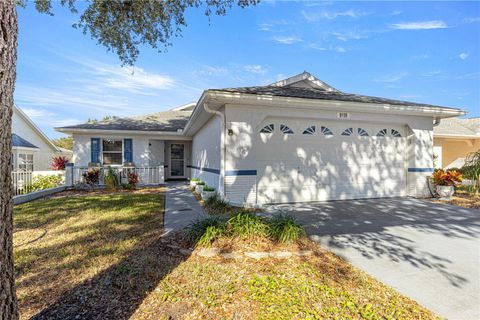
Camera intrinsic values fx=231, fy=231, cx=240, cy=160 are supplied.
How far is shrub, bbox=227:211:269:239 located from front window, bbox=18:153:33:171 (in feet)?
54.9

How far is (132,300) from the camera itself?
2.50m

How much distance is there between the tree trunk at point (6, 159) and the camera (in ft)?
4.77

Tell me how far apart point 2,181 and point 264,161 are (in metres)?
6.34

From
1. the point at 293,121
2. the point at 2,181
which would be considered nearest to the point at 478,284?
the point at 2,181

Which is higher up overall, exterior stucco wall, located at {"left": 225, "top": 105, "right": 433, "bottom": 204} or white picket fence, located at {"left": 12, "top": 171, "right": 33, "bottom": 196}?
exterior stucco wall, located at {"left": 225, "top": 105, "right": 433, "bottom": 204}

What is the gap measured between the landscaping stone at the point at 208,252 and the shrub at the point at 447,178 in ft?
30.1

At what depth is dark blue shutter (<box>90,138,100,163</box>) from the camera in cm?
1268

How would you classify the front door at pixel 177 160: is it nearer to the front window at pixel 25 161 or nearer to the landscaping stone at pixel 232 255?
the front window at pixel 25 161

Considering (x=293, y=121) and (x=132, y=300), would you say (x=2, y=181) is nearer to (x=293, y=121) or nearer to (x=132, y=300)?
(x=132, y=300)

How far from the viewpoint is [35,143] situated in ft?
56.6

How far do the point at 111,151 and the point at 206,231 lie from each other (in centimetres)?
1153

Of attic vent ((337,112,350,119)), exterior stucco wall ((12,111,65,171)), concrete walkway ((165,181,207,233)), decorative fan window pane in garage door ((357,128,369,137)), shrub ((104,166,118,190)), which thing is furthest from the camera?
exterior stucco wall ((12,111,65,171))

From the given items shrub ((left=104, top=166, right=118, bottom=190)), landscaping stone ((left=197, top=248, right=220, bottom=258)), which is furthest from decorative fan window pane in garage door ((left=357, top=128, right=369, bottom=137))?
shrub ((left=104, top=166, right=118, bottom=190))

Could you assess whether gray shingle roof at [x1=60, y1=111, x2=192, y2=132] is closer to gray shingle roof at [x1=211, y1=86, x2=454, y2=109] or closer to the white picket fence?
the white picket fence
